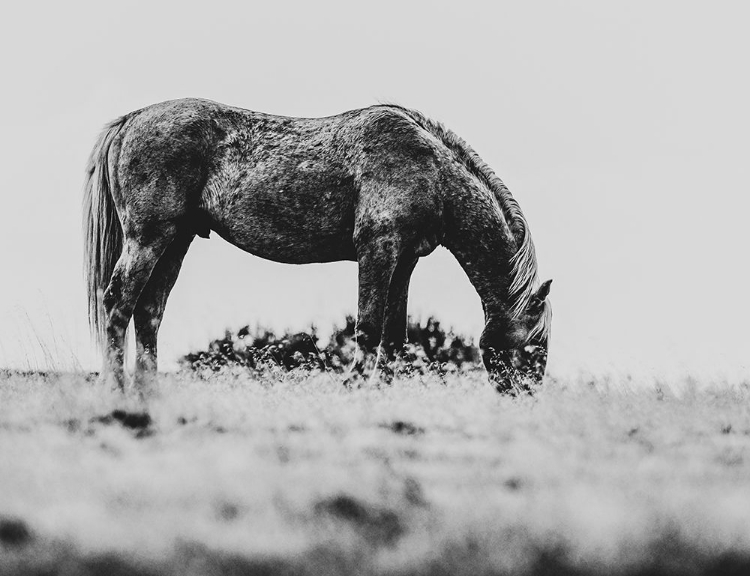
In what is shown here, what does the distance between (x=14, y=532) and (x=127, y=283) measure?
4.73 metres

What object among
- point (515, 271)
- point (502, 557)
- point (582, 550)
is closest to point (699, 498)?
point (582, 550)

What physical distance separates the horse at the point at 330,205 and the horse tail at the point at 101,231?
12.4 inches

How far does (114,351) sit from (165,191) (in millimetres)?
1594

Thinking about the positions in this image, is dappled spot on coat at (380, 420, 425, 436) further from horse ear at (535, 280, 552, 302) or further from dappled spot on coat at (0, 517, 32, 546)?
horse ear at (535, 280, 552, 302)

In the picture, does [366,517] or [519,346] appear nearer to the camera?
[366,517]

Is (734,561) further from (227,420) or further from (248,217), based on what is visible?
(248,217)

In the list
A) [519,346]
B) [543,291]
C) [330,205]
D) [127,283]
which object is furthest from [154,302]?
[543,291]

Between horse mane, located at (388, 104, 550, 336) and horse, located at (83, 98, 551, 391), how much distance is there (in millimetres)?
14

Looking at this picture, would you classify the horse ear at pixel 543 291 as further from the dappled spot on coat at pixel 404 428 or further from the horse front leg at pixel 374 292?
the dappled spot on coat at pixel 404 428

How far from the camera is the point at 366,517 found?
3277 mm

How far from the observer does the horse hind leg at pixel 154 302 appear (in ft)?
26.4

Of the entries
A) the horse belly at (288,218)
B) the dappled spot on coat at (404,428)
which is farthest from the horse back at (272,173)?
the dappled spot on coat at (404,428)

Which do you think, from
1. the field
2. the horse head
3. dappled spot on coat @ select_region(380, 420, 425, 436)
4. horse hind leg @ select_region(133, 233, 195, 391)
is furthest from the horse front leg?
horse hind leg @ select_region(133, 233, 195, 391)

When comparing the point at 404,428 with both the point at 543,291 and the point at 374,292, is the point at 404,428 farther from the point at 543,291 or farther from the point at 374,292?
the point at 543,291
